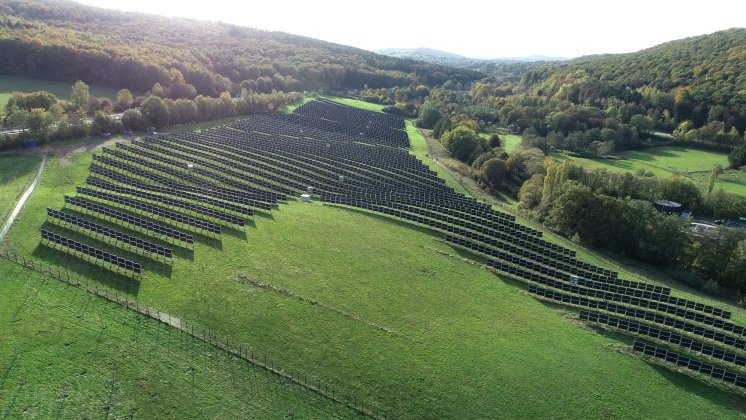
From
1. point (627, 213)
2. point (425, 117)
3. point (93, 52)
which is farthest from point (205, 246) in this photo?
point (425, 117)

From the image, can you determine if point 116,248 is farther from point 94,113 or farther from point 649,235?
point 94,113

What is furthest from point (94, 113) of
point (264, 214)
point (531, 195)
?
point (531, 195)

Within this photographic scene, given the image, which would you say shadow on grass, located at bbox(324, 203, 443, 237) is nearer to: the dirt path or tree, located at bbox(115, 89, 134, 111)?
the dirt path

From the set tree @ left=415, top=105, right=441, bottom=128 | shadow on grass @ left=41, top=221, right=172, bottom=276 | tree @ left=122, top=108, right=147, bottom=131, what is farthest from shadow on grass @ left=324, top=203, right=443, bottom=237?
tree @ left=415, top=105, right=441, bottom=128

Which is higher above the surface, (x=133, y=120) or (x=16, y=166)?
(x=133, y=120)

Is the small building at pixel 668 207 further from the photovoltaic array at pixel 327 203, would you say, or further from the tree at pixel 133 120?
the tree at pixel 133 120

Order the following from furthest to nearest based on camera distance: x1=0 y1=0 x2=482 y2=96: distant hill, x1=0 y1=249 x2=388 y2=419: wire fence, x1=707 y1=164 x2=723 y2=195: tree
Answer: x1=0 y1=0 x2=482 y2=96: distant hill → x1=707 y1=164 x2=723 y2=195: tree → x1=0 y1=249 x2=388 y2=419: wire fence

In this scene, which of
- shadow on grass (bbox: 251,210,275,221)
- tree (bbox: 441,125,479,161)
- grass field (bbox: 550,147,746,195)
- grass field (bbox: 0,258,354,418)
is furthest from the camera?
tree (bbox: 441,125,479,161)
